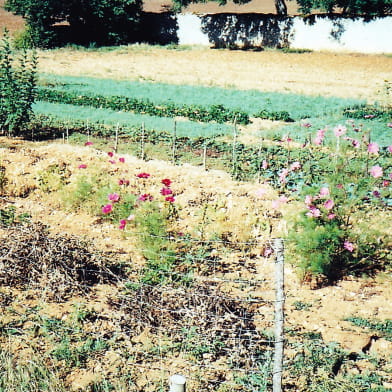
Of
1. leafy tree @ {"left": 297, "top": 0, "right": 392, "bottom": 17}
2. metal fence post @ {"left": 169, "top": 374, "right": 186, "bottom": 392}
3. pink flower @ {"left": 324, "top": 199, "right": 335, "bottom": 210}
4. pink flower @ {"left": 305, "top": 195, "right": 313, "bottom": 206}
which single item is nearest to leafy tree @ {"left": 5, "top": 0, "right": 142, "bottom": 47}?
leafy tree @ {"left": 297, "top": 0, "right": 392, "bottom": 17}

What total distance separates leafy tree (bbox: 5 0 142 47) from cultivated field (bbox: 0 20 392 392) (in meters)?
21.5

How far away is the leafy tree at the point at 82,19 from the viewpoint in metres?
30.0

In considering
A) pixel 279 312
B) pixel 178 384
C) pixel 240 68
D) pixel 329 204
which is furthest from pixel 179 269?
pixel 240 68

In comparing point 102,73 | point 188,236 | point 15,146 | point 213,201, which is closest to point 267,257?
point 188,236

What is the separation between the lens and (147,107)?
1409 centimetres

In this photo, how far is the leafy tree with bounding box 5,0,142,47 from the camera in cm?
2995

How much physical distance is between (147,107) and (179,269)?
9.15 metres

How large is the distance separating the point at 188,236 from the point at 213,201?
3.75 feet

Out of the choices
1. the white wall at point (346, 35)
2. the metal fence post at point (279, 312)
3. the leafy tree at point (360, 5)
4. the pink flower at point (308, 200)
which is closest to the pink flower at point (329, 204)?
the pink flower at point (308, 200)

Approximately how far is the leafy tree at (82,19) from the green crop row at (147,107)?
15930mm

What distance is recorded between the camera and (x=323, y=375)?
3.99 meters

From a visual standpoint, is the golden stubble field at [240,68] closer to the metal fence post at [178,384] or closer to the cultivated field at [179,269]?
the cultivated field at [179,269]

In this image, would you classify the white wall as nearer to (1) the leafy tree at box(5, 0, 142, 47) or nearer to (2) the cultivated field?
(1) the leafy tree at box(5, 0, 142, 47)

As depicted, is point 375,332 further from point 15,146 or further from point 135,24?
point 135,24
